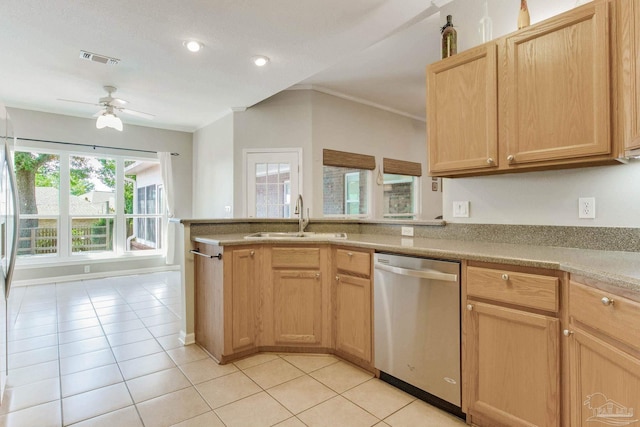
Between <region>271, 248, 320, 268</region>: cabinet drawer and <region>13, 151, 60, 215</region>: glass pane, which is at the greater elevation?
<region>13, 151, 60, 215</region>: glass pane

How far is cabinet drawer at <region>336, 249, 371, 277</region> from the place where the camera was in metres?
2.20

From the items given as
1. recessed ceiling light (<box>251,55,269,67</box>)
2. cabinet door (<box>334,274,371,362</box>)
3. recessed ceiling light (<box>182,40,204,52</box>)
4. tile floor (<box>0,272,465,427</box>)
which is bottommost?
tile floor (<box>0,272,465,427</box>)

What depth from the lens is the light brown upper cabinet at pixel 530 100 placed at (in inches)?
59.6

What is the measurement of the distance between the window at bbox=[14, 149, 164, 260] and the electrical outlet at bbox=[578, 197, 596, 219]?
623cm

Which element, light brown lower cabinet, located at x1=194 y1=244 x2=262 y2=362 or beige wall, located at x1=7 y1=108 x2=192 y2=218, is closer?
light brown lower cabinet, located at x1=194 y1=244 x2=262 y2=362

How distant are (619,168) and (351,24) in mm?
2179

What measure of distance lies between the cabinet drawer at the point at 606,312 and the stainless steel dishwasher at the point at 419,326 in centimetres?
51

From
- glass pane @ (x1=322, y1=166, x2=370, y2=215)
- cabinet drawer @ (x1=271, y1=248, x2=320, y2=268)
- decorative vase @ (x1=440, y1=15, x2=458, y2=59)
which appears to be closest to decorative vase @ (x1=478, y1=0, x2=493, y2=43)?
decorative vase @ (x1=440, y1=15, x2=458, y2=59)

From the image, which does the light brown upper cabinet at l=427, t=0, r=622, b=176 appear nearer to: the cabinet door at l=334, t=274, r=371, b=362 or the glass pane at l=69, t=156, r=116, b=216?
the cabinet door at l=334, t=274, r=371, b=362

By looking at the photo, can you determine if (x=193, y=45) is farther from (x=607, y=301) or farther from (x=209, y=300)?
(x=607, y=301)

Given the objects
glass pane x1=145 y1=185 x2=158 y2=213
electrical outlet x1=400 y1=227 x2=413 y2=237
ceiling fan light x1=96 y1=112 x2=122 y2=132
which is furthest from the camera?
glass pane x1=145 y1=185 x2=158 y2=213

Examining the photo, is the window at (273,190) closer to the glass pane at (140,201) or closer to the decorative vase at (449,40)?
the glass pane at (140,201)

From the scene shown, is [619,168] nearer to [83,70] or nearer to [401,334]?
[401,334]

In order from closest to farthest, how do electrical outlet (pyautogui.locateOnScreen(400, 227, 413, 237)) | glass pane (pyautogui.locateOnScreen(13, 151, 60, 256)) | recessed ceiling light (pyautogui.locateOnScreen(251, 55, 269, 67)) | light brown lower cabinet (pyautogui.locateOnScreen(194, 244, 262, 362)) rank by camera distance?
1. light brown lower cabinet (pyautogui.locateOnScreen(194, 244, 262, 362))
2. electrical outlet (pyautogui.locateOnScreen(400, 227, 413, 237))
3. recessed ceiling light (pyautogui.locateOnScreen(251, 55, 269, 67))
4. glass pane (pyautogui.locateOnScreen(13, 151, 60, 256))
